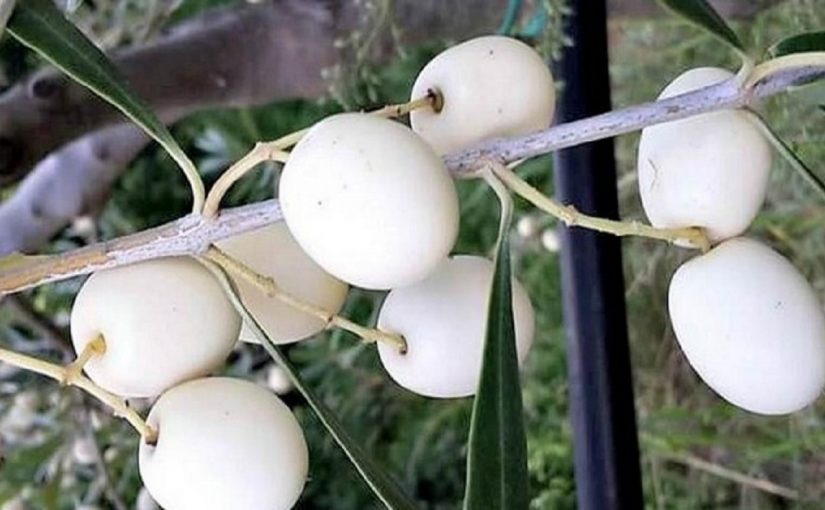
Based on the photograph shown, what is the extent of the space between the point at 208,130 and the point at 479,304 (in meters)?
0.63

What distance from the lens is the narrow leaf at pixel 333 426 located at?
0.21 m

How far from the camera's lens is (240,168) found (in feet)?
0.69

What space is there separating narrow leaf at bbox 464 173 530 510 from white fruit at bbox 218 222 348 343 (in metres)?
0.03

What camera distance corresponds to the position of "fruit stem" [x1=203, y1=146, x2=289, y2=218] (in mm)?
211

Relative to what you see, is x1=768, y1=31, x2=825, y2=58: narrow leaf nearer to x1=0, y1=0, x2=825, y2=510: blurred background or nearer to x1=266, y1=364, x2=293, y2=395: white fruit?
x1=0, y1=0, x2=825, y2=510: blurred background

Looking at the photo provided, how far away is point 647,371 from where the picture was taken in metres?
0.78

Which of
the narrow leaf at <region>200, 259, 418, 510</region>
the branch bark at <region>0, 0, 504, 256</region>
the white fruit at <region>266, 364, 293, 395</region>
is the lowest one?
the white fruit at <region>266, 364, 293, 395</region>

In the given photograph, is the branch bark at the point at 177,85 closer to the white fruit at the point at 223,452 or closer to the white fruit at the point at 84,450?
the white fruit at the point at 84,450

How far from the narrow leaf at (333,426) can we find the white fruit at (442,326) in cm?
2

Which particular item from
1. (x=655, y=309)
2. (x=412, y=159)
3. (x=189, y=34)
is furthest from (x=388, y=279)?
(x=655, y=309)

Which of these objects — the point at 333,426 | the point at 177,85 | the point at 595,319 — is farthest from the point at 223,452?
the point at 177,85

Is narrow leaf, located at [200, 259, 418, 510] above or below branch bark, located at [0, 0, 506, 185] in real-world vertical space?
above

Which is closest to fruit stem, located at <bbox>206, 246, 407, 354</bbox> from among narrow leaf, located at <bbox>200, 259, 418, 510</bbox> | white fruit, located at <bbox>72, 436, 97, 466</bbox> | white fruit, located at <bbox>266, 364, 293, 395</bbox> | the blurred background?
narrow leaf, located at <bbox>200, 259, 418, 510</bbox>

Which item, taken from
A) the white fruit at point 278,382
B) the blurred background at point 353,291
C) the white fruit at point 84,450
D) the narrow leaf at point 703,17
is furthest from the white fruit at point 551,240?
the narrow leaf at point 703,17
